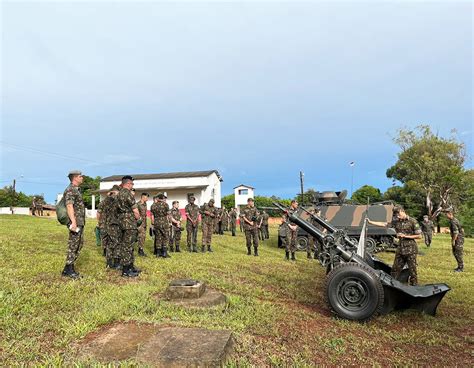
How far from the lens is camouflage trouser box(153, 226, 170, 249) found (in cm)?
951

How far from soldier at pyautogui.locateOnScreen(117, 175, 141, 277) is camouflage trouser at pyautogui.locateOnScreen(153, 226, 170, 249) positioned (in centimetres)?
260

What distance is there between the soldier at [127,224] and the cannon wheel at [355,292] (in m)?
3.49

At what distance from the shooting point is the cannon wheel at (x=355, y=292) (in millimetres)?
4695

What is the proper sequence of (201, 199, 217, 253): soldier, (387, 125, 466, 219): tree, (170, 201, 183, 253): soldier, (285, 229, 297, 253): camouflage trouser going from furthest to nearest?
(387, 125, 466, 219): tree
(201, 199, 217, 253): soldier
(285, 229, 297, 253): camouflage trouser
(170, 201, 183, 253): soldier

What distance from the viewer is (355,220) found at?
14.3 meters

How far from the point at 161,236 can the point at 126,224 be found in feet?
9.87

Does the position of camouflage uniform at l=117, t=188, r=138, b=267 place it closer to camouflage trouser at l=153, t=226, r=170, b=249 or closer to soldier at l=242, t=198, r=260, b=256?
camouflage trouser at l=153, t=226, r=170, b=249

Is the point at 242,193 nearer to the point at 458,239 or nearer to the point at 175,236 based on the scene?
the point at 175,236

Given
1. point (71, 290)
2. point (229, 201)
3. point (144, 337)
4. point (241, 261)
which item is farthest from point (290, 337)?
point (229, 201)

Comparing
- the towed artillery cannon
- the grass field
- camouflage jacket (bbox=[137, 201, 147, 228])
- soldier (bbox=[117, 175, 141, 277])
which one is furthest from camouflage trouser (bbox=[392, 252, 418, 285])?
camouflage jacket (bbox=[137, 201, 147, 228])

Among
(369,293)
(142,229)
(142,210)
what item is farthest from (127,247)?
(369,293)

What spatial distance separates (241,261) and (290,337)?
5.55 metres

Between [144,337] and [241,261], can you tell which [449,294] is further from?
[144,337]

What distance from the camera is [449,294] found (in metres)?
6.73
